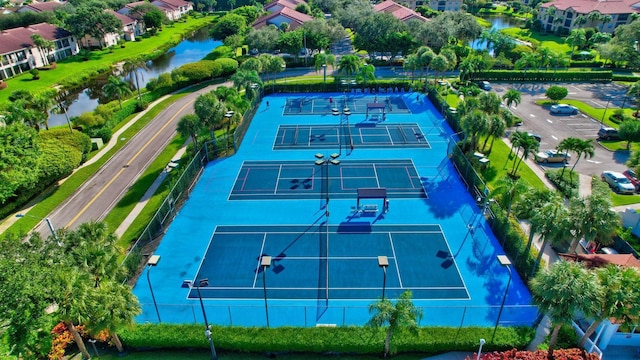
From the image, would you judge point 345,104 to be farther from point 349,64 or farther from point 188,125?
point 188,125

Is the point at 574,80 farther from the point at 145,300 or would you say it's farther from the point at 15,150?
the point at 15,150

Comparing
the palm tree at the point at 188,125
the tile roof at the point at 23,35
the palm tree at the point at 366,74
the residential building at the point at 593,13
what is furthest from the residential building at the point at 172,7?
the residential building at the point at 593,13

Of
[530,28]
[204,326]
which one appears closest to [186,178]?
[204,326]

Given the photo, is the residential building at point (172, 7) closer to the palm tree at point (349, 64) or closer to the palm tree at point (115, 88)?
the palm tree at point (115, 88)

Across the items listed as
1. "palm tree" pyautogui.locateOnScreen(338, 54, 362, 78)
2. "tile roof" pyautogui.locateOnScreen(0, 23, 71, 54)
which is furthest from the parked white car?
"tile roof" pyautogui.locateOnScreen(0, 23, 71, 54)

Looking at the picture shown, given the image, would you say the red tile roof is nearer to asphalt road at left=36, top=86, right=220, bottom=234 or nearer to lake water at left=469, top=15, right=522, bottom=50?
asphalt road at left=36, top=86, right=220, bottom=234

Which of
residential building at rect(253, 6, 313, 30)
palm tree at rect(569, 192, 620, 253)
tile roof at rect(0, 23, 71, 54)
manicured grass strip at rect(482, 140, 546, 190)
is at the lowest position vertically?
manicured grass strip at rect(482, 140, 546, 190)
